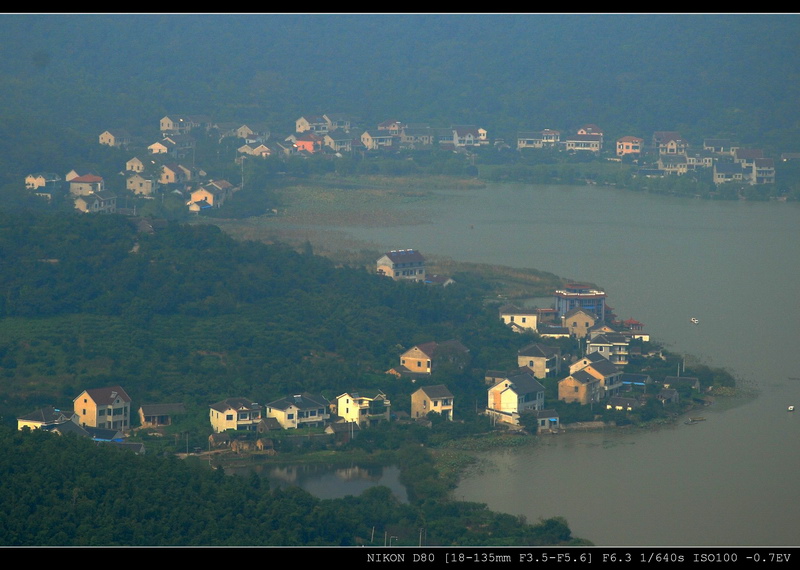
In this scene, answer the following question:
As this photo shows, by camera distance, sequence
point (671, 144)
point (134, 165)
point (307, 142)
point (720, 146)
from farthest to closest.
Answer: point (671, 144) → point (720, 146) → point (307, 142) → point (134, 165)

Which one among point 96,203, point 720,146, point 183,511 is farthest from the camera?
point 720,146

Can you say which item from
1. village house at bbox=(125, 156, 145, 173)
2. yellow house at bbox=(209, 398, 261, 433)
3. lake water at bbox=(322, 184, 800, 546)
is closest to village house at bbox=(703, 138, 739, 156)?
lake water at bbox=(322, 184, 800, 546)

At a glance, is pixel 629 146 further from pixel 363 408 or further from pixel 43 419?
pixel 43 419

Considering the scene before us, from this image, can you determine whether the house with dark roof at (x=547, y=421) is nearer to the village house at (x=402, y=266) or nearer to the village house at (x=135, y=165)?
the village house at (x=402, y=266)

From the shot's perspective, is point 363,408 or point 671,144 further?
point 671,144

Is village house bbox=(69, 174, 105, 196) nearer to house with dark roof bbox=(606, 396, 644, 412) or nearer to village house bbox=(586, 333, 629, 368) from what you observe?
village house bbox=(586, 333, 629, 368)

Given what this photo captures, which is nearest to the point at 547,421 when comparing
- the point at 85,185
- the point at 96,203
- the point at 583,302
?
the point at 583,302
